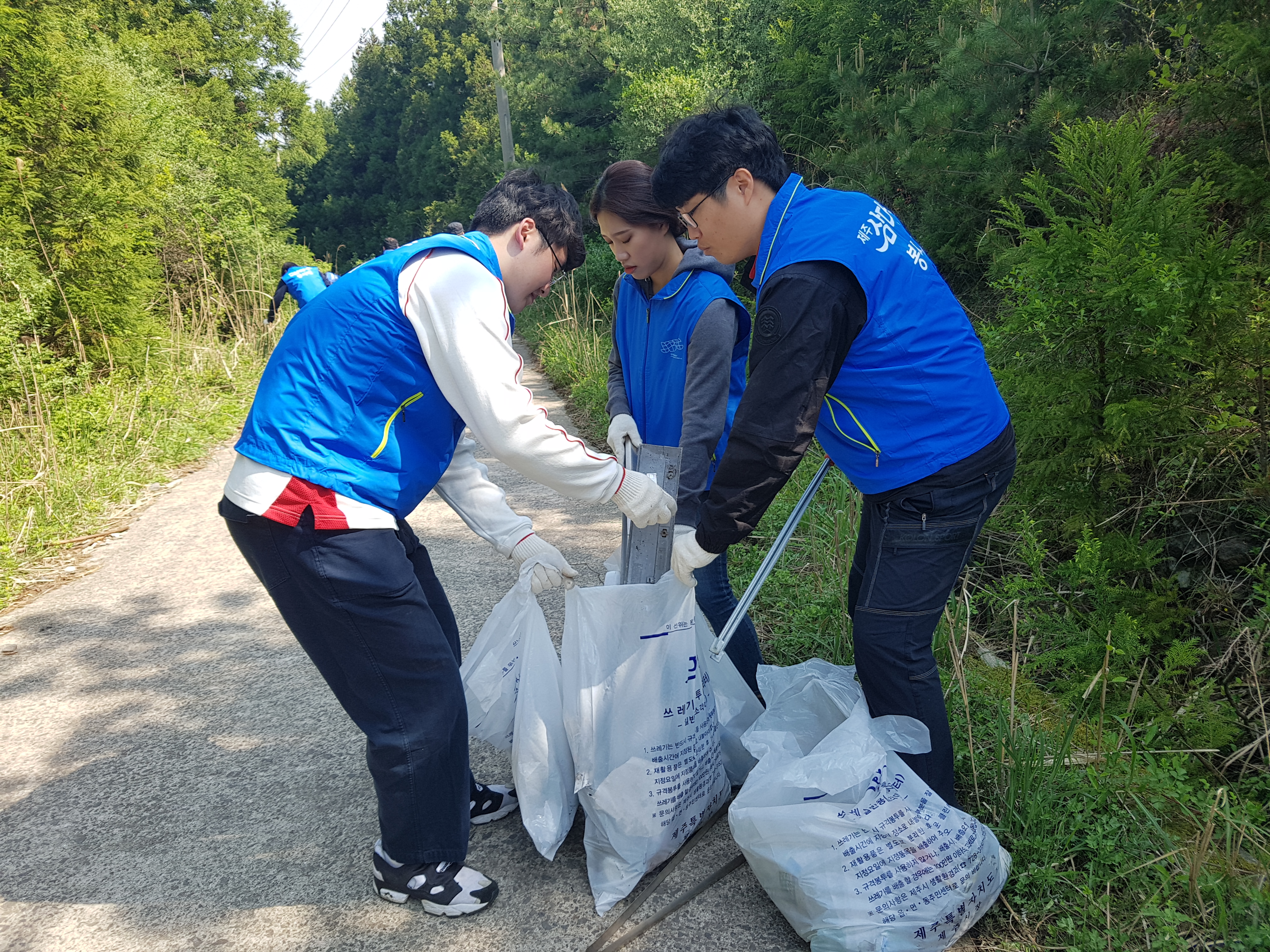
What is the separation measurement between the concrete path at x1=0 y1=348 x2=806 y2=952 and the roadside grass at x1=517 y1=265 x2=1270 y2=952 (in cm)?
62

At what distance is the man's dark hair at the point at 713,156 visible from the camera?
1.85m

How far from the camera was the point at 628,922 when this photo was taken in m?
2.00

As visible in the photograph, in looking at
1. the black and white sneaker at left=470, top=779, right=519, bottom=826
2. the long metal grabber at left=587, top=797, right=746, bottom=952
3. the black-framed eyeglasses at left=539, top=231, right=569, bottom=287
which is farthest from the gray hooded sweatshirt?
the black and white sneaker at left=470, top=779, right=519, bottom=826

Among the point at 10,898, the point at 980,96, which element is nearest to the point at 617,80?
the point at 980,96

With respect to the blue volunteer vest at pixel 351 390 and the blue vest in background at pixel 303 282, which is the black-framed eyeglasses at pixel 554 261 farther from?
the blue vest in background at pixel 303 282

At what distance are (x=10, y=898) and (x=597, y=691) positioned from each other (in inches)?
68.7

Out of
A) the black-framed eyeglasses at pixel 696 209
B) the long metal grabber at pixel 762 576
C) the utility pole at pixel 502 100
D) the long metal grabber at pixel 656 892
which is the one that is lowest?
the long metal grabber at pixel 656 892

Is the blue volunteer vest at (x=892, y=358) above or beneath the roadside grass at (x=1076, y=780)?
above

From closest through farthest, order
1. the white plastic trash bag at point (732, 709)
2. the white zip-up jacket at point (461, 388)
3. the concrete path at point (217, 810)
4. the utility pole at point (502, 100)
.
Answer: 1. the white zip-up jacket at point (461, 388)
2. the concrete path at point (217, 810)
3. the white plastic trash bag at point (732, 709)
4. the utility pole at point (502, 100)

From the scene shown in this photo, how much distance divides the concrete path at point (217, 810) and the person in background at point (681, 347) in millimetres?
757

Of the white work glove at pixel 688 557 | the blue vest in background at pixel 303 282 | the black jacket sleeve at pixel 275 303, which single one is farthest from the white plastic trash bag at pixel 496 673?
the black jacket sleeve at pixel 275 303

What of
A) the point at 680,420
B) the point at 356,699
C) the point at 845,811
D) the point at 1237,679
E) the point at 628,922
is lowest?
the point at 628,922

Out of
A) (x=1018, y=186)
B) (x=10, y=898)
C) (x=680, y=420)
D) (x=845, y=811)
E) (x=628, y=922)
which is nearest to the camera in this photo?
(x=845, y=811)

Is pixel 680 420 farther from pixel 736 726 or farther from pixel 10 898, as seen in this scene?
pixel 10 898
